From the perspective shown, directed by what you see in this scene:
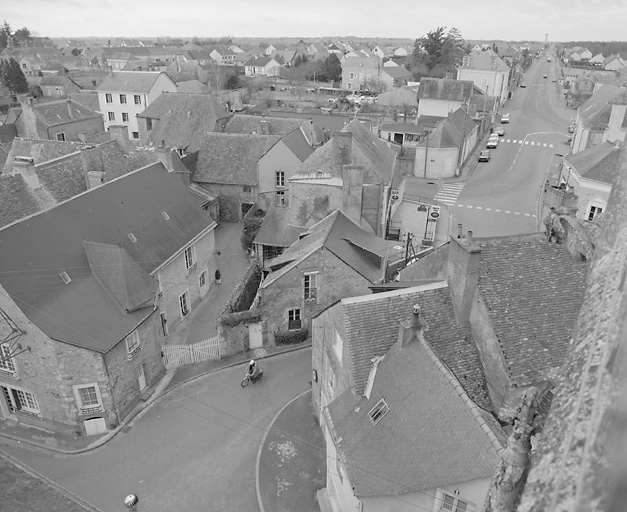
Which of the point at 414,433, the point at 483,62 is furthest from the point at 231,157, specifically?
the point at 483,62

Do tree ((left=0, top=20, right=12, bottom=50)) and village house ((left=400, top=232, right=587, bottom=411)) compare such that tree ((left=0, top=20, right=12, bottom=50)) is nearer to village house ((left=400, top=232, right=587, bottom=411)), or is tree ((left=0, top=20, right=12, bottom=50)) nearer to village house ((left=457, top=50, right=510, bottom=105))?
village house ((left=457, top=50, right=510, bottom=105))

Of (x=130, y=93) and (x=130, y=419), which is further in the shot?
(x=130, y=93)

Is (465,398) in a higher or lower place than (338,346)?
higher

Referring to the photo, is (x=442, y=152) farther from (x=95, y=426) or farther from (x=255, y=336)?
(x=95, y=426)

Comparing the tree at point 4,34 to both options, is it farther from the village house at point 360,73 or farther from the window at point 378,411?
the window at point 378,411

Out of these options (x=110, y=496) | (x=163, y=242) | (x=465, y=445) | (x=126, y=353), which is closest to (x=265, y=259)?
(x=163, y=242)

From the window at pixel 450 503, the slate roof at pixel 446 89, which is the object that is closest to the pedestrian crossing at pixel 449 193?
the slate roof at pixel 446 89

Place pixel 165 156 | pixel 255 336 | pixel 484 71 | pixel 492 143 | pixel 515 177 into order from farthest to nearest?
pixel 484 71 < pixel 492 143 < pixel 515 177 < pixel 165 156 < pixel 255 336
